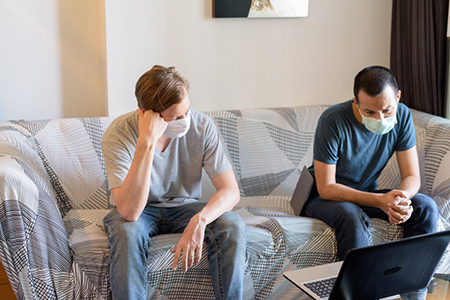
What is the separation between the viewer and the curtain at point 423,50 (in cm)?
269

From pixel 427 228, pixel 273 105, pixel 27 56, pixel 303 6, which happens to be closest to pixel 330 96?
pixel 273 105

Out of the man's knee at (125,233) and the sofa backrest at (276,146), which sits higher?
the sofa backrest at (276,146)

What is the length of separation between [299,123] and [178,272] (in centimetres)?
113

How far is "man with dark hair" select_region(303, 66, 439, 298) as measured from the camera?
193cm

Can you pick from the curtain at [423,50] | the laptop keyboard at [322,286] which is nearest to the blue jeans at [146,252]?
the laptop keyboard at [322,286]

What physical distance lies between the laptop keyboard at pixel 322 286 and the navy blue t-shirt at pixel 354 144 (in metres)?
0.67

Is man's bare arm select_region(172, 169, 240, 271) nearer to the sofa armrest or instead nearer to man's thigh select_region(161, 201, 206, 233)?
man's thigh select_region(161, 201, 206, 233)

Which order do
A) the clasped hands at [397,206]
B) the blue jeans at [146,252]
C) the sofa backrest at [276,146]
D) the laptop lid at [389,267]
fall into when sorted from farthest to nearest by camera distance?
the sofa backrest at [276,146]
the clasped hands at [397,206]
the blue jeans at [146,252]
the laptop lid at [389,267]

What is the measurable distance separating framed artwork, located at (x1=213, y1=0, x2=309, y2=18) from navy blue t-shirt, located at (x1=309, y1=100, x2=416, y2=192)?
83 centimetres

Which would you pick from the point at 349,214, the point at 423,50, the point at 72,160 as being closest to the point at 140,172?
the point at 72,160

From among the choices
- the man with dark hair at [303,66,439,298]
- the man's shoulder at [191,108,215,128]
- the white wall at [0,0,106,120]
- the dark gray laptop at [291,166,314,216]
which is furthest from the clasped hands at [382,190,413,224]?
the white wall at [0,0,106,120]

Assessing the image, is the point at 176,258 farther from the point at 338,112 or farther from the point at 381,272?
the point at 338,112

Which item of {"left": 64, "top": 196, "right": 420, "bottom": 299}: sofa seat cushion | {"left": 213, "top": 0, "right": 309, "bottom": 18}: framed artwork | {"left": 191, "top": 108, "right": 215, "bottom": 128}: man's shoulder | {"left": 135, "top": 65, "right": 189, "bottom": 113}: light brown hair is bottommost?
{"left": 64, "top": 196, "right": 420, "bottom": 299}: sofa seat cushion

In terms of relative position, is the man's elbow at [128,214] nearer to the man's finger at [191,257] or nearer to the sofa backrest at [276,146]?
the man's finger at [191,257]
